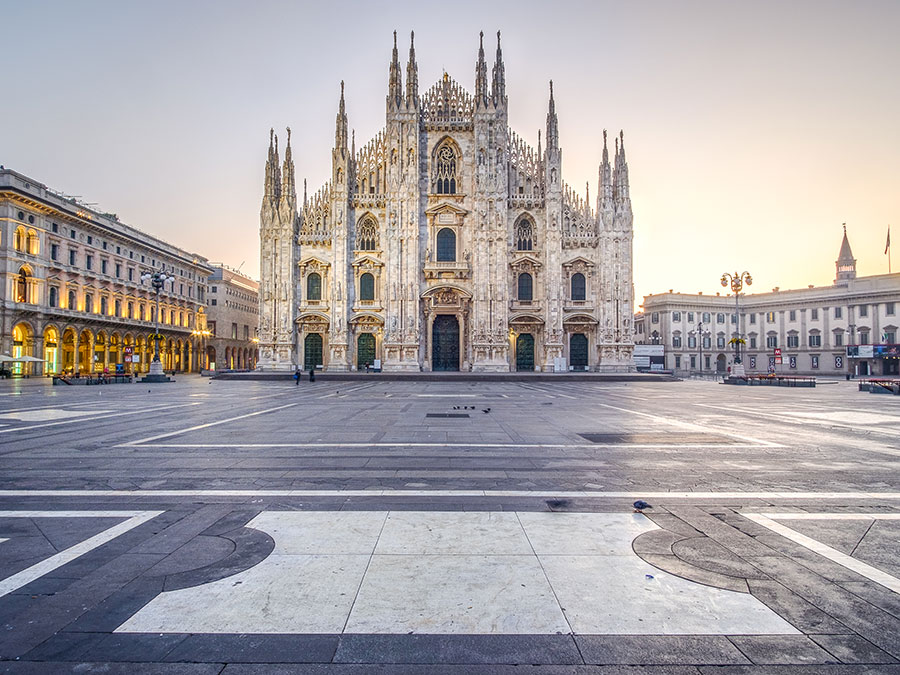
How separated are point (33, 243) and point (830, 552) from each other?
56743mm

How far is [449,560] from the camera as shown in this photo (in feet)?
14.3

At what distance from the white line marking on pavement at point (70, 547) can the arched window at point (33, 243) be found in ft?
166

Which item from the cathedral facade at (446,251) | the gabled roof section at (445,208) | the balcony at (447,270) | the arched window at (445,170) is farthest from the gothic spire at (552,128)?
the balcony at (447,270)

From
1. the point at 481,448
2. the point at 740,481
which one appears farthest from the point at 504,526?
the point at 481,448

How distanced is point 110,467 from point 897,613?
9329 millimetres

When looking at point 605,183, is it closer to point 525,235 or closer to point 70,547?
point 525,235

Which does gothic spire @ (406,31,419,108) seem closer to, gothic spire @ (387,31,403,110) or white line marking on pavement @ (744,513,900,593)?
gothic spire @ (387,31,403,110)

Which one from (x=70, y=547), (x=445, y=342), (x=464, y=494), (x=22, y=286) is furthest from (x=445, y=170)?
(x=70, y=547)

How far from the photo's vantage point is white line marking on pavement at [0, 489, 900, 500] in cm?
649

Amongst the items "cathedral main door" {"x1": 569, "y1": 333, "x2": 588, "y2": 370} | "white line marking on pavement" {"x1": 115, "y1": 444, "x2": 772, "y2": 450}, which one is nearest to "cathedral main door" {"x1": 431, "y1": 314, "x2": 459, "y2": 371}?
"cathedral main door" {"x1": 569, "y1": 333, "x2": 588, "y2": 370}

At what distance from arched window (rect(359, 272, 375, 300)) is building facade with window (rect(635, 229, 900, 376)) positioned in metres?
42.1

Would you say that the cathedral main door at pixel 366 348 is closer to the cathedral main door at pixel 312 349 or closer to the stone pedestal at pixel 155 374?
the cathedral main door at pixel 312 349

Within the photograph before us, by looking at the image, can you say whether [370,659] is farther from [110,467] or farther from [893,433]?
[893,433]

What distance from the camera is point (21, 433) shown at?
11.9 metres
